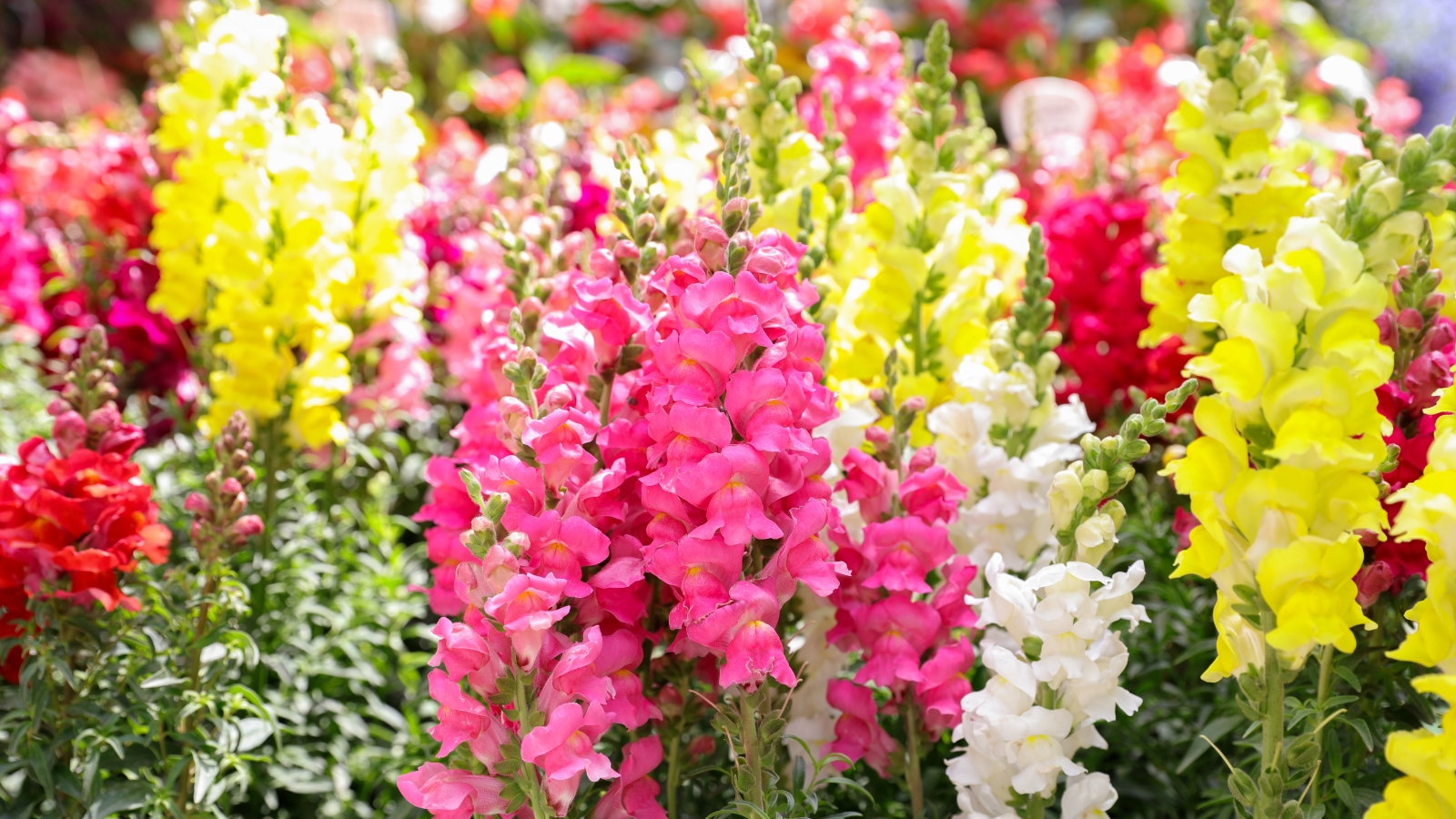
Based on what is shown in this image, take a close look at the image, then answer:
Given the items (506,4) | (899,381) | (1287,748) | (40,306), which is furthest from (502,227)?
(506,4)

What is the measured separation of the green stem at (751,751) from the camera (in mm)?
1165

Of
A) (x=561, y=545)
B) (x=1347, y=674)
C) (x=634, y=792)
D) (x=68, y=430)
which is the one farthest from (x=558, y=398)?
(x=1347, y=674)

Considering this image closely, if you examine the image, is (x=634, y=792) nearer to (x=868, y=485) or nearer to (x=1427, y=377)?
(x=868, y=485)

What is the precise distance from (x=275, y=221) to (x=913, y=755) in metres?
1.34

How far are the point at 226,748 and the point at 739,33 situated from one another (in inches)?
226

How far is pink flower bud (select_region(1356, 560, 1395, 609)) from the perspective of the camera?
4.02 ft

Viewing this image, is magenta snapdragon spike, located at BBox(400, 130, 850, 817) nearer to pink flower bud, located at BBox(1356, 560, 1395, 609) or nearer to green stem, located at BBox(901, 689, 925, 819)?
green stem, located at BBox(901, 689, 925, 819)

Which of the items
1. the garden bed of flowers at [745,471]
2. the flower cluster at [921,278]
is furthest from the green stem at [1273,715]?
the flower cluster at [921,278]

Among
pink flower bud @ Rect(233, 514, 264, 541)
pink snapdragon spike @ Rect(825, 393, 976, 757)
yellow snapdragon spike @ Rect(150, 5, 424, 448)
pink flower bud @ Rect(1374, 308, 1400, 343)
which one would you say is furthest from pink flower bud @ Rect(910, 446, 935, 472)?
yellow snapdragon spike @ Rect(150, 5, 424, 448)

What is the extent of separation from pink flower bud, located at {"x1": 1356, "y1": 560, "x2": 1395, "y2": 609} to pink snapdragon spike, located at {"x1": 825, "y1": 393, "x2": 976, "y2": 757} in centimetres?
43

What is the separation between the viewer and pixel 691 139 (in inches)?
89.8

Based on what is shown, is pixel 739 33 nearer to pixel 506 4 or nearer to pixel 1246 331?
pixel 506 4

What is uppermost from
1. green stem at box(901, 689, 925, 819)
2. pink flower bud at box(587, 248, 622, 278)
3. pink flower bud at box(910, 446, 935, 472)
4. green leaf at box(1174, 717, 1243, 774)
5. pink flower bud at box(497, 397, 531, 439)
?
pink flower bud at box(587, 248, 622, 278)

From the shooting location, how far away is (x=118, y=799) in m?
1.47
